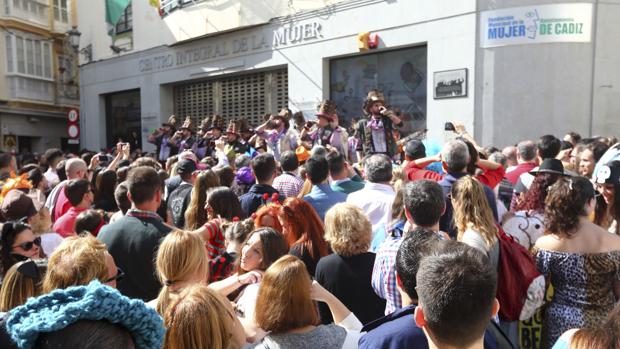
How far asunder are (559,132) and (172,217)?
355 inches

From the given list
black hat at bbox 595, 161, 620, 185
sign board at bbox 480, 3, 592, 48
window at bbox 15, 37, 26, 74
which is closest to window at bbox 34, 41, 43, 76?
window at bbox 15, 37, 26, 74

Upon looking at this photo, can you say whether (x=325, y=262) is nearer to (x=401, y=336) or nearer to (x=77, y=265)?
(x=401, y=336)

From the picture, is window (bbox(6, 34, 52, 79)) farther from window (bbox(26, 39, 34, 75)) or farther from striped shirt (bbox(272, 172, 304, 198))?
striped shirt (bbox(272, 172, 304, 198))

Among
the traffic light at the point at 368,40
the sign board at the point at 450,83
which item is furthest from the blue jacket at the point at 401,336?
the traffic light at the point at 368,40

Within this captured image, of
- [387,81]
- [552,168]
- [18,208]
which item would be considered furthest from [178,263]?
[387,81]

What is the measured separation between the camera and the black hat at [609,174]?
12.6ft

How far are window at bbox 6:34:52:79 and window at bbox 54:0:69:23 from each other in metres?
1.68

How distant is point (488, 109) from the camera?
11.4m

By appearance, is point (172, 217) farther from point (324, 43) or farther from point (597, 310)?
point (324, 43)

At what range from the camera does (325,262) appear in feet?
10.8

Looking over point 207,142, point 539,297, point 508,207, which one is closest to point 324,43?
point 207,142

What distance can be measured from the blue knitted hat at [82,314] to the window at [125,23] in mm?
21406

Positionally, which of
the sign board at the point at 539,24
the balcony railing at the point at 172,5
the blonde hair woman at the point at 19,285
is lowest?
the blonde hair woman at the point at 19,285

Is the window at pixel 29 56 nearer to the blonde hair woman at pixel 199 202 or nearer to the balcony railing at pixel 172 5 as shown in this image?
the balcony railing at pixel 172 5
